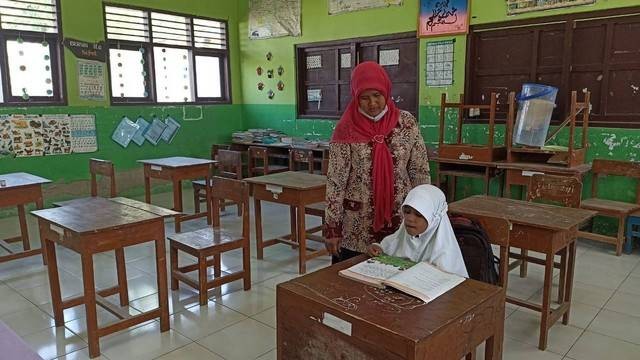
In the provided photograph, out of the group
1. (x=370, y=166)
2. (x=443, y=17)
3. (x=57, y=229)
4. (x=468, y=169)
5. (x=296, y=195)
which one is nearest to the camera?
(x=370, y=166)

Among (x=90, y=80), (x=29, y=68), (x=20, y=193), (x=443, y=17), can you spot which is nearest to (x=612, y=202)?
(x=443, y=17)

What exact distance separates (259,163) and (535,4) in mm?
4266

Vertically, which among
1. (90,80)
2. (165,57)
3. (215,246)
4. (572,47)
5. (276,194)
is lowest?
(215,246)

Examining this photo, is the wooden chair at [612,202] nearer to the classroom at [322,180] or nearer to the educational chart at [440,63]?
the classroom at [322,180]

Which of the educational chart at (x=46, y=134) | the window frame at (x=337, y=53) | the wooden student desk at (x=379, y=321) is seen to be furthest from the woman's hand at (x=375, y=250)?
the educational chart at (x=46, y=134)

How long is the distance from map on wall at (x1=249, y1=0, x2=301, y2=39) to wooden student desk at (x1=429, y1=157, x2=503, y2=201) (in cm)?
314

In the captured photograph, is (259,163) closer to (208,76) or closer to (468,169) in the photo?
(208,76)

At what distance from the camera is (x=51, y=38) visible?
227 inches

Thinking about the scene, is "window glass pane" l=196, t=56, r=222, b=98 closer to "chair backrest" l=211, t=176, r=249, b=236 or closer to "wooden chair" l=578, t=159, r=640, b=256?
"chair backrest" l=211, t=176, r=249, b=236

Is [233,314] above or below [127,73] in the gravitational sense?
below

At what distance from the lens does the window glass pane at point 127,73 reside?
20.9 ft

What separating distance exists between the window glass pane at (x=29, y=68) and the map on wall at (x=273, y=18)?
9.69ft

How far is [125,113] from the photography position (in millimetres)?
6477

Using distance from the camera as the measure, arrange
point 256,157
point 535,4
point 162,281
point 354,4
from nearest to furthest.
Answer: point 162,281, point 535,4, point 354,4, point 256,157
